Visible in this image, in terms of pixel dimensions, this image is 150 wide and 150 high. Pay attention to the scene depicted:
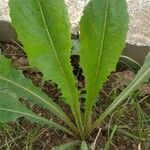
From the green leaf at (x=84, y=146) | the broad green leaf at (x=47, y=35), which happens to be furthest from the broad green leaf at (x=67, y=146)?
the broad green leaf at (x=47, y=35)

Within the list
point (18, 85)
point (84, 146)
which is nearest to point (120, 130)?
point (84, 146)

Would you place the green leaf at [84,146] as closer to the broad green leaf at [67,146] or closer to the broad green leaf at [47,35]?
the broad green leaf at [67,146]

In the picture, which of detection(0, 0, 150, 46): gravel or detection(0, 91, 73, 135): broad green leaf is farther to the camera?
detection(0, 0, 150, 46): gravel

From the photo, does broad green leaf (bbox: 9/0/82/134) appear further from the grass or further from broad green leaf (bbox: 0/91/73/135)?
the grass

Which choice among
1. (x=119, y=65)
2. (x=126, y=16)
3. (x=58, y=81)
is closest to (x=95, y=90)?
(x=58, y=81)

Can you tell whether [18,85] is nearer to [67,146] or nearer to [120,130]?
[67,146]

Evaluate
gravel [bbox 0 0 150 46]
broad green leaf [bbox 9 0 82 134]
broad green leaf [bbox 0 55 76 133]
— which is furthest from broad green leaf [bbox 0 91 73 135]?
gravel [bbox 0 0 150 46]
